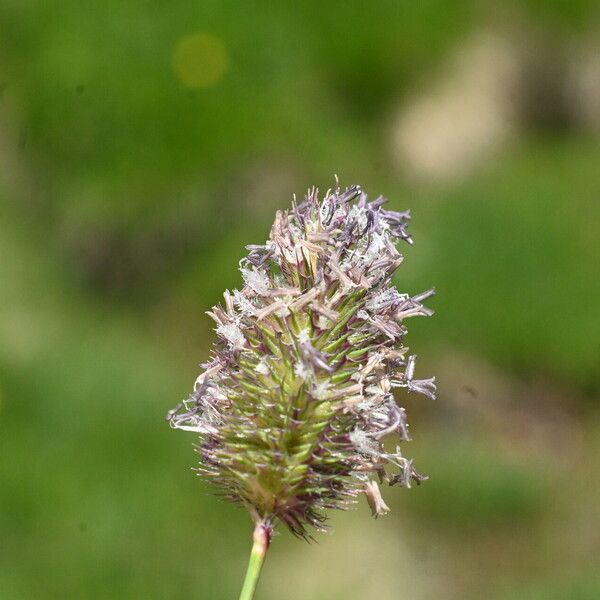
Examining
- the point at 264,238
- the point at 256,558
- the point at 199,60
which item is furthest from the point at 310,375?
the point at 199,60

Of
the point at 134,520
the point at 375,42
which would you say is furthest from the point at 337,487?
the point at 375,42

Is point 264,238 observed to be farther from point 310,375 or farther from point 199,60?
point 310,375

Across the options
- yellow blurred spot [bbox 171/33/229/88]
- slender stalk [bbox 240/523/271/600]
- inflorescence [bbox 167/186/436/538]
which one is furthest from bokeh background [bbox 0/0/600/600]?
slender stalk [bbox 240/523/271/600]

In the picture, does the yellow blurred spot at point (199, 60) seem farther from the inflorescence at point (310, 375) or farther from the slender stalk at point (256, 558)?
the slender stalk at point (256, 558)

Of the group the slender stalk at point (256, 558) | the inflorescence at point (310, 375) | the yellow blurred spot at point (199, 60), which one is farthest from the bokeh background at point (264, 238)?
the slender stalk at point (256, 558)

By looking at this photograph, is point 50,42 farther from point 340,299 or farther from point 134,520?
point 340,299
